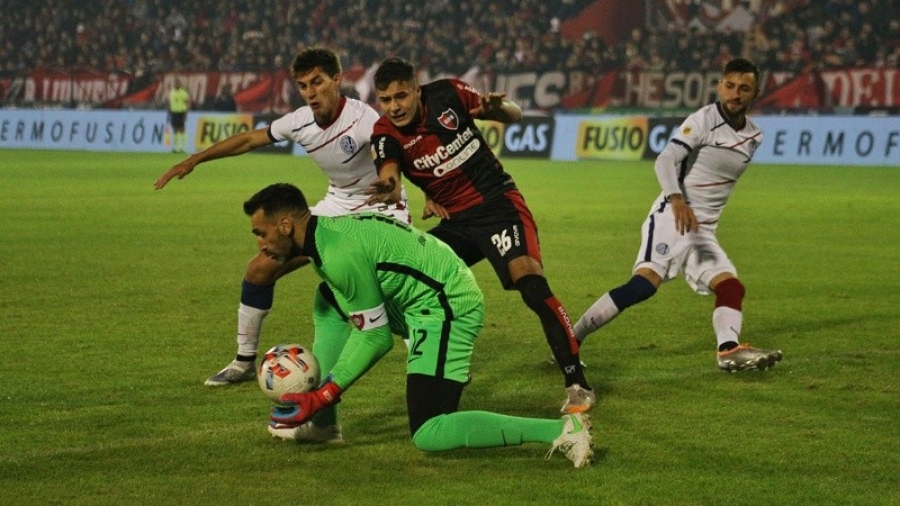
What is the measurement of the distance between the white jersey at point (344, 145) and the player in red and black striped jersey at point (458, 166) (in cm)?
57

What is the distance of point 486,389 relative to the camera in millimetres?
7609

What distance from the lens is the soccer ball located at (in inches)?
236

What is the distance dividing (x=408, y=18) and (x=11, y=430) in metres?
36.5

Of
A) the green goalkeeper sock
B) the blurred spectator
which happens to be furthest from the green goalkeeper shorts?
the blurred spectator

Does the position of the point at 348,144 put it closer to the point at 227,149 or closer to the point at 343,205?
the point at 343,205

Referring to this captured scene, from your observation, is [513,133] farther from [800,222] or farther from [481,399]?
[481,399]

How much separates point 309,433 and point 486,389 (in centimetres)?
157

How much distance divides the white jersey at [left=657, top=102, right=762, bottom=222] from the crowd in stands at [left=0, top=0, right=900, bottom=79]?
22.3m

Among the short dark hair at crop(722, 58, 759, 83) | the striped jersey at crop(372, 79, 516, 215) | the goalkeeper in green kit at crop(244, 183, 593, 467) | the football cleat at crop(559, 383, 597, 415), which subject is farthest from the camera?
the short dark hair at crop(722, 58, 759, 83)

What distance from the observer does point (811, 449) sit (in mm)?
6148

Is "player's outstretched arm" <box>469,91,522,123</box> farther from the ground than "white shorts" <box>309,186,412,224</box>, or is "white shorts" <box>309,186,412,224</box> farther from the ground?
"player's outstretched arm" <box>469,91,522,123</box>

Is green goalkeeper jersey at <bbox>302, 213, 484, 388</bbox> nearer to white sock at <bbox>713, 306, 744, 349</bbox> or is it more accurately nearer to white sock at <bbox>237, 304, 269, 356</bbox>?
white sock at <bbox>237, 304, 269, 356</bbox>

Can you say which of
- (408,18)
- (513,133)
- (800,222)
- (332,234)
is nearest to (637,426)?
(332,234)

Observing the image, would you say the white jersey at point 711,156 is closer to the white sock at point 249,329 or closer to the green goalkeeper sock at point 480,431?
the white sock at point 249,329
